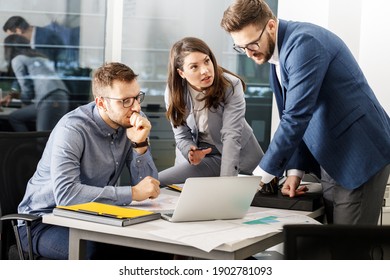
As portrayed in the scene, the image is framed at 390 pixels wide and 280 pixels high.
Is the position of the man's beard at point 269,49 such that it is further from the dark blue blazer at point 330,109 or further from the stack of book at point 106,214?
the stack of book at point 106,214

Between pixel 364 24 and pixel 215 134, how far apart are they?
218 centimetres

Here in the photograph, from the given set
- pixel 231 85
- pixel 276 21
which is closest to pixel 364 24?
pixel 231 85

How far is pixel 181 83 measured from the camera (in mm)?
3461

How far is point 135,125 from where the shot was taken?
2.73 metres

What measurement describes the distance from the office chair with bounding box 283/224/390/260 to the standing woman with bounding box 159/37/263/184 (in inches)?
71.5

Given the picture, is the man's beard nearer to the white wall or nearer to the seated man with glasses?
the seated man with glasses

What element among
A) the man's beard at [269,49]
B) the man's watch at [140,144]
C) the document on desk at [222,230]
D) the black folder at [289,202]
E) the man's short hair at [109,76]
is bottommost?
the black folder at [289,202]

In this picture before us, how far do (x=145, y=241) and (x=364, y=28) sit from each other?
353 centimetres

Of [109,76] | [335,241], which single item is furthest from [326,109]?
[335,241]

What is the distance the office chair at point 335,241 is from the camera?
1413 mm

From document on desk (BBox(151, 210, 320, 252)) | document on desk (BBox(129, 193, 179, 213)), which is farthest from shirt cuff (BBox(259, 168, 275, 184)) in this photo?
document on desk (BBox(129, 193, 179, 213))

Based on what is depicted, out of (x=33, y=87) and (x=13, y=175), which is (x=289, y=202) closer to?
(x=13, y=175)

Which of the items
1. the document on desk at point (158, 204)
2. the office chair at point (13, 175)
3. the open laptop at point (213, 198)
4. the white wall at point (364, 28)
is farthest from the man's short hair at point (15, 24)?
the open laptop at point (213, 198)

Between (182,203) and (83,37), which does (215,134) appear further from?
(83,37)
